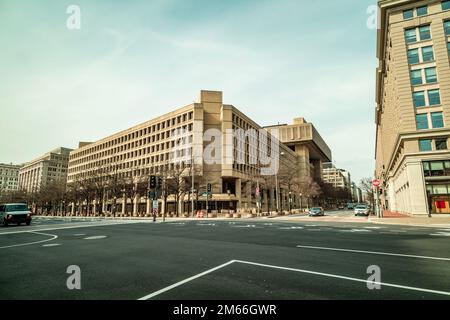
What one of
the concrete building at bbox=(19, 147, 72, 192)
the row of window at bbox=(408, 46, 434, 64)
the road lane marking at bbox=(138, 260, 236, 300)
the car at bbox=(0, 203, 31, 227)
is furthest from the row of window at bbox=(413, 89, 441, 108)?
the concrete building at bbox=(19, 147, 72, 192)

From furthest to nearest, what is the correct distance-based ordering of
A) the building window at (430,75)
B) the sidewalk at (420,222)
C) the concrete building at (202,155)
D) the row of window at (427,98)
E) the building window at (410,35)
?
the concrete building at (202,155)
the building window at (410,35)
the building window at (430,75)
the row of window at (427,98)
the sidewalk at (420,222)

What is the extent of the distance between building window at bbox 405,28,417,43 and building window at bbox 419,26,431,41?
67 cm

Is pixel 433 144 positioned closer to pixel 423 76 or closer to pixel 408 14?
pixel 423 76

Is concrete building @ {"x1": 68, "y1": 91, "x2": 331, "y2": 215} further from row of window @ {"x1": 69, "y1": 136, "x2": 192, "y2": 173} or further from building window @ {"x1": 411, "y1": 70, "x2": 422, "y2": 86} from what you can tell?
building window @ {"x1": 411, "y1": 70, "x2": 422, "y2": 86}

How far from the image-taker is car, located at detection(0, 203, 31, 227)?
23.3 m

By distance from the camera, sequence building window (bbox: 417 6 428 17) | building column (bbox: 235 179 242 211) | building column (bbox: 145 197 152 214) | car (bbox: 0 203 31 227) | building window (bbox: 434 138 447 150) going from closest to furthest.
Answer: car (bbox: 0 203 31 227) < building window (bbox: 434 138 447 150) < building window (bbox: 417 6 428 17) < building column (bbox: 235 179 242 211) < building column (bbox: 145 197 152 214)

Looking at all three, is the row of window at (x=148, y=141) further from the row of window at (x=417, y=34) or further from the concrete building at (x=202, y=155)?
the row of window at (x=417, y=34)

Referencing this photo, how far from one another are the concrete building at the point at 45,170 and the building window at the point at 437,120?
16783cm

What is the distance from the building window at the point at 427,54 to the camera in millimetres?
34656

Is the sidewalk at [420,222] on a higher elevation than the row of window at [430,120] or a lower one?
lower

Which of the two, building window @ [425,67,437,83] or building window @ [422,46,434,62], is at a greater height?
building window @ [422,46,434,62]

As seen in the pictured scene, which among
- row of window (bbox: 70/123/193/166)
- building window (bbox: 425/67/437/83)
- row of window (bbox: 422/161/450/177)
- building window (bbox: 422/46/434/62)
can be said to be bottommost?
row of window (bbox: 422/161/450/177)

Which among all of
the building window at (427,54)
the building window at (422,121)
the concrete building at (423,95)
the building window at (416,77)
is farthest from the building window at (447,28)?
the building window at (422,121)
